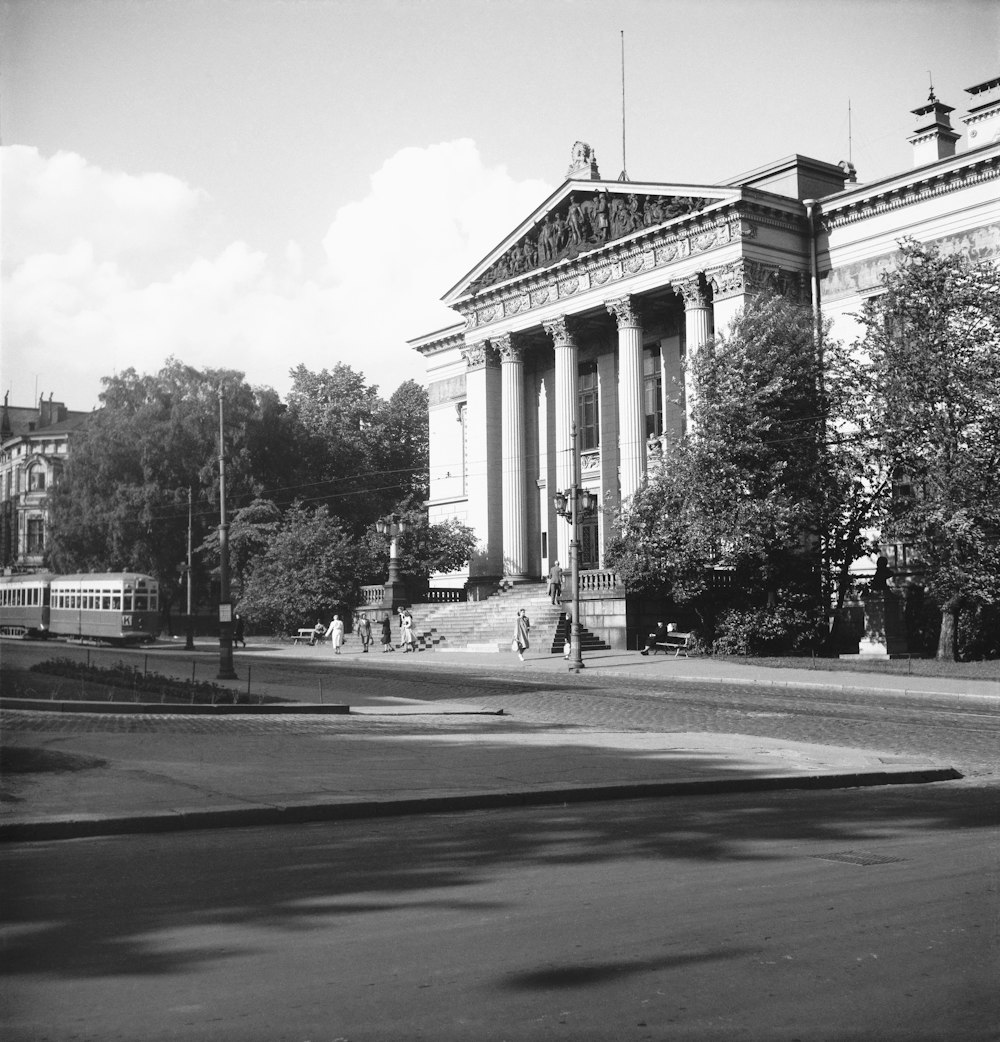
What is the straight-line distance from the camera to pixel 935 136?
49062 millimetres

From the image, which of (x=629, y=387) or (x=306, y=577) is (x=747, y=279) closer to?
(x=629, y=387)

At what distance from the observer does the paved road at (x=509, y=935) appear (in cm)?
500

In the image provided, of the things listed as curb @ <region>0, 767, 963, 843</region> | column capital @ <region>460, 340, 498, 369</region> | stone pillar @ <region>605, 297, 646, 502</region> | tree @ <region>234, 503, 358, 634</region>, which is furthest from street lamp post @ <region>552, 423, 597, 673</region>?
curb @ <region>0, 767, 963, 843</region>

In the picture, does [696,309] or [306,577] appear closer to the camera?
[696,309]

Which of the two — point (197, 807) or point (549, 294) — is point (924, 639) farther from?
point (197, 807)

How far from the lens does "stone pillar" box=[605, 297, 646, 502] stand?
5016 centimetres

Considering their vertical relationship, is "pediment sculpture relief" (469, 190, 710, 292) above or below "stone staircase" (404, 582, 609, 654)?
above

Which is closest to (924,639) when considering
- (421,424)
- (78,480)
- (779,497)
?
(779,497)

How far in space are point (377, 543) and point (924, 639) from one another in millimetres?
28860

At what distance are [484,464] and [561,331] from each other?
25.7 feet

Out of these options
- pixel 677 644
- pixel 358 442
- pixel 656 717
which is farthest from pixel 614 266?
pixel 358 442

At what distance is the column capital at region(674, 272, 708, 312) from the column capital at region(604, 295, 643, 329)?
292 cm

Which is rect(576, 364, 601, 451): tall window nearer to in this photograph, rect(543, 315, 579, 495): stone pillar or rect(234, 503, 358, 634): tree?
rect(543, 315, 579, 495): stone pillar

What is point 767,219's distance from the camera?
47188mm
